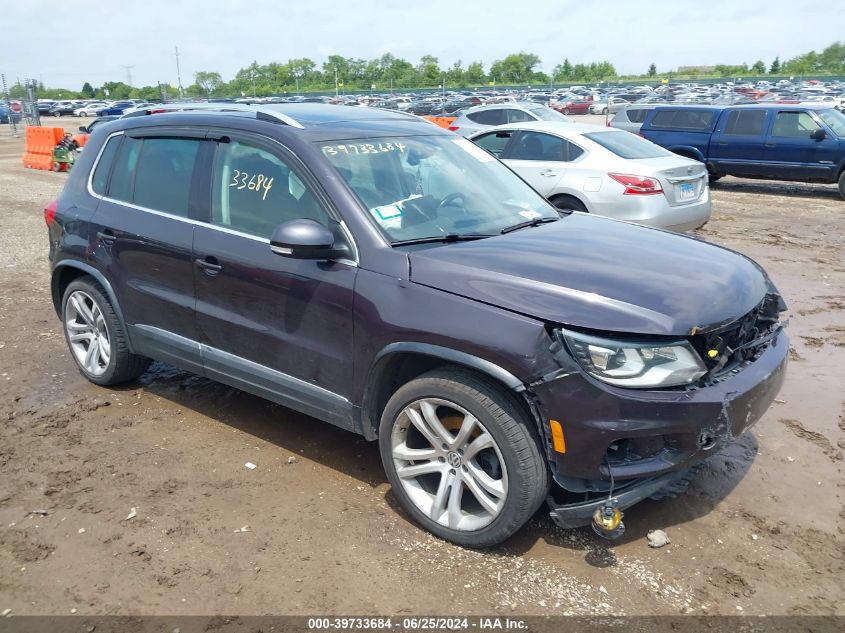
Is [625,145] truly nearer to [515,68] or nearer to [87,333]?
[87,333]

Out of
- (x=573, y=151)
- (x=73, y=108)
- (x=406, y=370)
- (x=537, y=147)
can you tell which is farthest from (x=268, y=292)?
(x=73, y=108)

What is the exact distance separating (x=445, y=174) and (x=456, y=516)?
194 cm

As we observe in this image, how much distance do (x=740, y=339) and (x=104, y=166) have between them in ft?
13.2

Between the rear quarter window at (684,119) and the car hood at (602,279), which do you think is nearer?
the car hood at (602,279)

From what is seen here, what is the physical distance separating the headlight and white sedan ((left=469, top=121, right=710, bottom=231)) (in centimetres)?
564

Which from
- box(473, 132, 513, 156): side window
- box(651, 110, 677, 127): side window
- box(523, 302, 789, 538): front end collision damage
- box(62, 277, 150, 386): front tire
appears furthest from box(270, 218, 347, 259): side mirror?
box(651, 110, 677, 127): side window

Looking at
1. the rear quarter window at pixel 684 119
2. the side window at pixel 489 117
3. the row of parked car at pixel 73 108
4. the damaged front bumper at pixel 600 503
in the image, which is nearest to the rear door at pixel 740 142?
the rear quarter window at pixel 684 119

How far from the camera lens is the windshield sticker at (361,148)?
12.5 ft

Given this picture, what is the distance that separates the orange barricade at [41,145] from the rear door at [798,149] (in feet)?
56.0

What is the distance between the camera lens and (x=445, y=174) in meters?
4.18

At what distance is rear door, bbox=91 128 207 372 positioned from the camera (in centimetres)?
422

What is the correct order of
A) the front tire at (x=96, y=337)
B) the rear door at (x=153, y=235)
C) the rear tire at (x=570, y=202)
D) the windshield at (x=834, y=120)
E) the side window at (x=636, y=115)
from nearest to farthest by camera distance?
the rear door at (x=153, y=235)
the front tire at (x=96, y=337)
the rear tire at (x=570, y=202)
the windshield at (x=834, y=120)
the side window at (x=636, y=115)

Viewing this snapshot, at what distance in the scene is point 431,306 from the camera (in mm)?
3195

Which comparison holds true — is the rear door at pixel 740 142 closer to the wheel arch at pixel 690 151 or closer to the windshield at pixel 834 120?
the wheel arch at pixel 690 151
